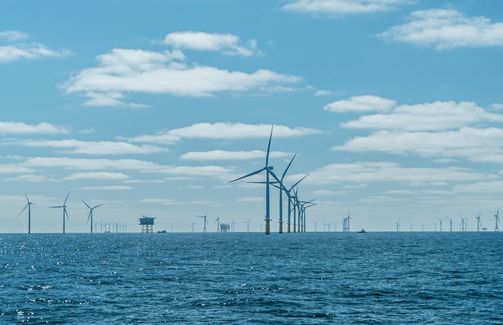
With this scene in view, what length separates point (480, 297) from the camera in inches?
3012

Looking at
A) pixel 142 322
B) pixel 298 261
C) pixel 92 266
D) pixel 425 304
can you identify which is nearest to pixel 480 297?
pixel 425 304

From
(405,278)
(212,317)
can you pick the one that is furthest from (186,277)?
(212,317)

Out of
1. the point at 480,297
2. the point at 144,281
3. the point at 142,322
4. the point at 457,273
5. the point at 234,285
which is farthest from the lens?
the point at 457,273

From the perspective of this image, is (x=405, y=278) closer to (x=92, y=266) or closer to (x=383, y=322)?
(x=383, y=322)

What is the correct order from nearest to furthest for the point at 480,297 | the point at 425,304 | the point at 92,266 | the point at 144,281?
the point at 425,304
the point at 480,297
the point at 144,281
the point at 92,266

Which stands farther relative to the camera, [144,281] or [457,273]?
[457,273]

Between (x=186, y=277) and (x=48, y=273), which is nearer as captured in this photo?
(x=186, y=277)

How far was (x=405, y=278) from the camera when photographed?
98.1 m

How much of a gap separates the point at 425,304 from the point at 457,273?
40.4 metres

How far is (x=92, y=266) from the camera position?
128m

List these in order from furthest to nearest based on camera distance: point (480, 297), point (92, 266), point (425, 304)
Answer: point (92, 266)
point (480, 297)
point (425, 304)

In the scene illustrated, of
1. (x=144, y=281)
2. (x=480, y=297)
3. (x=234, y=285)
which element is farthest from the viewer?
(x=144, y=281)

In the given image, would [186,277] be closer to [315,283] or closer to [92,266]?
[315,283]

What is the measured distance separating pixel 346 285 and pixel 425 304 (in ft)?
60.0
